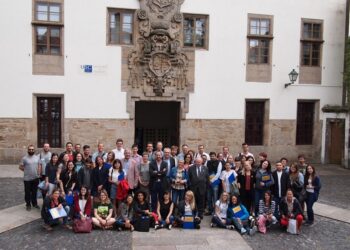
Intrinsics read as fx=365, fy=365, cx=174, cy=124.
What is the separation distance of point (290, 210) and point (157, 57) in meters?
8.98

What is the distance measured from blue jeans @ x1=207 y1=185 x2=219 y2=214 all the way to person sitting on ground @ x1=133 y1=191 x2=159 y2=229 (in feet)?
5.26

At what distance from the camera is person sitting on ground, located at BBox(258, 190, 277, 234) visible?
8062 millimetres

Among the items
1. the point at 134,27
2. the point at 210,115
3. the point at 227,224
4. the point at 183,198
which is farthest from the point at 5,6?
the point at 227,224

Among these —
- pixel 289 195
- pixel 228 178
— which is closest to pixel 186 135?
pixel 228 178

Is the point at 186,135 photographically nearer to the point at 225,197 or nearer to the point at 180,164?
the point at 180,164

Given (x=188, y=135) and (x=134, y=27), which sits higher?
(x=134, y=27)

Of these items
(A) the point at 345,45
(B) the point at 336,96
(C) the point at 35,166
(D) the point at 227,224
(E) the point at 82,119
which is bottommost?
(D) the point at 227,224

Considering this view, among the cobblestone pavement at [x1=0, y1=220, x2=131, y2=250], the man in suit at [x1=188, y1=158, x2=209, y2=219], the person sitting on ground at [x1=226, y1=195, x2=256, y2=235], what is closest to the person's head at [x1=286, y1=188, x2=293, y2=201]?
the person sitting on ground at [x1=226, y1=195, x2=256, y2=235]

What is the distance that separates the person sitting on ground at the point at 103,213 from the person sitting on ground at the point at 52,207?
62cm

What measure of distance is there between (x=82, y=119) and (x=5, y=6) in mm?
5129

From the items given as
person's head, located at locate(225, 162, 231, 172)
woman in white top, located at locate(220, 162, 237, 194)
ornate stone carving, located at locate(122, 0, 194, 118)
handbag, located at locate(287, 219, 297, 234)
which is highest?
ornate stone carving, located at locate(122, 0, 194, 118)

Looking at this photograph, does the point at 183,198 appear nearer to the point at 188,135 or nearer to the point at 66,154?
the point at 66,154

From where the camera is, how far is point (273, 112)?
53.7 feet

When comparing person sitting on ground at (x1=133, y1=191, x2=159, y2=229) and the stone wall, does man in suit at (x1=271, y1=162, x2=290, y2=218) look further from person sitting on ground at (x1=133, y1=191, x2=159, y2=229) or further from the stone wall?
the stone wall
